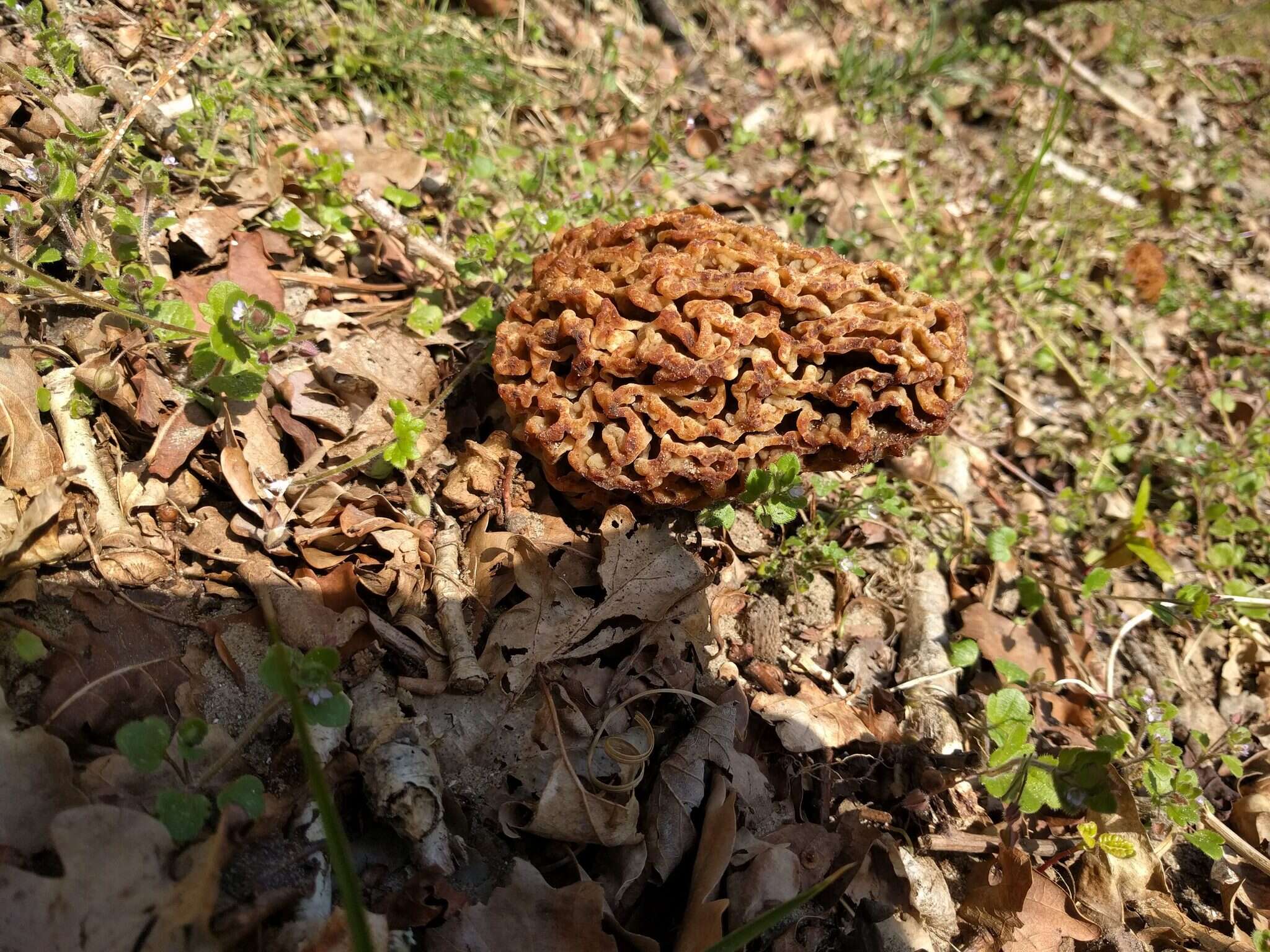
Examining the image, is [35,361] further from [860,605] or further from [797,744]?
[860,605]

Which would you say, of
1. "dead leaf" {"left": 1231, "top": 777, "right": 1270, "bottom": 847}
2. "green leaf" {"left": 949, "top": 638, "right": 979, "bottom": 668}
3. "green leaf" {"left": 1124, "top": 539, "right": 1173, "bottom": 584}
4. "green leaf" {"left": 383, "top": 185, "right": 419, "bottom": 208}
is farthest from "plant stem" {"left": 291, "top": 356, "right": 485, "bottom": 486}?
"dead leaf" {"left": 1231, "top": 777, "right": 1270, "bottom": 847}

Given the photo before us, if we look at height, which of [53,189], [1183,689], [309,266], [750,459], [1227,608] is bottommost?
[1183,689]

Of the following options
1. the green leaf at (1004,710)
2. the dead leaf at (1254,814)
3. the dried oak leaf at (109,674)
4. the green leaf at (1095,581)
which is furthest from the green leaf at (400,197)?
the dead leaf at (1254,814)

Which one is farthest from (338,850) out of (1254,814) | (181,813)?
(1254,814)

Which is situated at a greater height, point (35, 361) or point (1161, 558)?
point (35, 361)

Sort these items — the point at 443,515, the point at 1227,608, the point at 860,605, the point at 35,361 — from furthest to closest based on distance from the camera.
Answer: the point at 1227,608 < the point at 860,605 < the point at 443,515 < the point at 35,361

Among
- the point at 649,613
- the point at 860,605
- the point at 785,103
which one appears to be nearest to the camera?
the point at 649,613

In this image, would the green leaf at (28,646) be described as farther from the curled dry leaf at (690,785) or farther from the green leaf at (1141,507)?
the green leaf at (1141,507)

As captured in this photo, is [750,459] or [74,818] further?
[750,459]

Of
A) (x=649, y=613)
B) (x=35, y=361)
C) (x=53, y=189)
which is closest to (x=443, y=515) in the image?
(x=649, y=613)

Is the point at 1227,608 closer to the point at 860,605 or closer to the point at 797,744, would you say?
the point at 860,605
